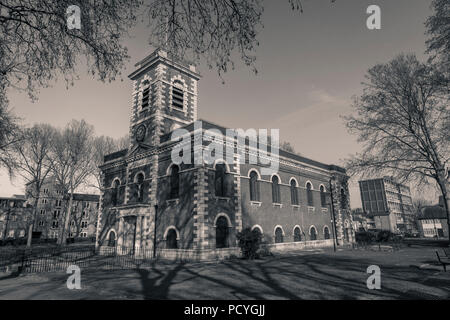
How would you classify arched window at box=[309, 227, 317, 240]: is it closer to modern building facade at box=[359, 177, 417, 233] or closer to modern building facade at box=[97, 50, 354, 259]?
modern building facade at box=[97, 50, 354, 259]

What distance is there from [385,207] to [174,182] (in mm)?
74353

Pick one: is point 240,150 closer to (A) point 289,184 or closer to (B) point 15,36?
(A) point 289,184

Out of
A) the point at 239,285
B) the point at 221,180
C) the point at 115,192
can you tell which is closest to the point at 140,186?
the point at 115,192

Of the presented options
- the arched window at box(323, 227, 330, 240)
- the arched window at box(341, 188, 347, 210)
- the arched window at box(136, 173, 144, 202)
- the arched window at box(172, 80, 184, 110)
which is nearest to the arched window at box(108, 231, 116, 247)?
the arched window at box(136, 173, 144, 202)

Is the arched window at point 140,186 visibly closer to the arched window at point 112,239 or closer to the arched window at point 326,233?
the arched window at point 112,239

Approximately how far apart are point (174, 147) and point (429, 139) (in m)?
19.2

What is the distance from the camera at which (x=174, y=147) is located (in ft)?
68.1

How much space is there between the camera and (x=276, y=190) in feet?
83.5

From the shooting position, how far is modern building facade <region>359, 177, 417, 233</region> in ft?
243

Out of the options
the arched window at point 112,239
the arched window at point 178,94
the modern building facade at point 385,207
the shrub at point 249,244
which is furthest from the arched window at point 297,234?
the modern building facade at point 385,207

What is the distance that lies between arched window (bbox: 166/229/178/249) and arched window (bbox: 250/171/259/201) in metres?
7.06

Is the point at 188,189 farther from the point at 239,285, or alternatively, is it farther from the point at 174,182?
the point at 239,285
